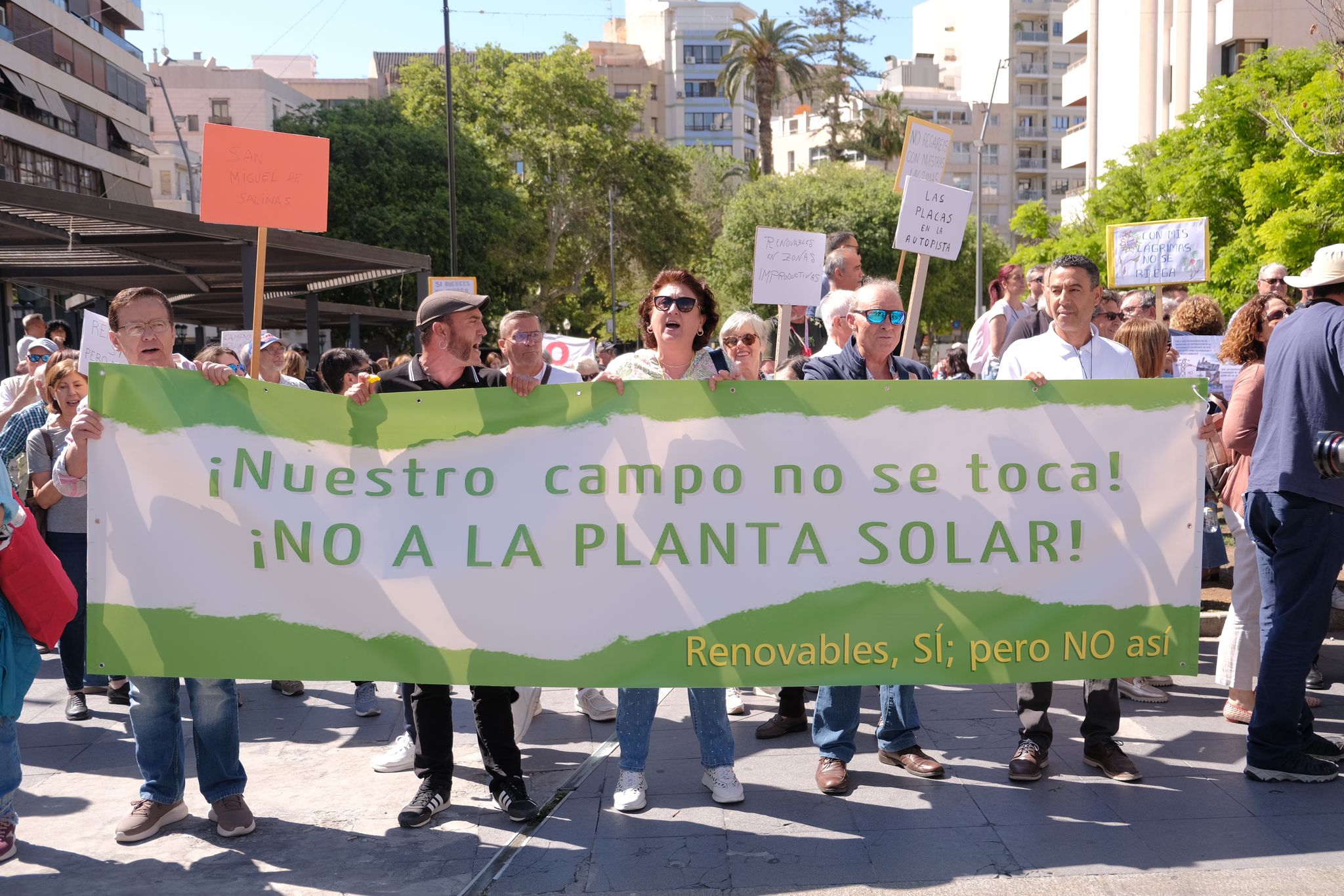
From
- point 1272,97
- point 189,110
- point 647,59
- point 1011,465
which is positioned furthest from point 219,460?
point 647,59

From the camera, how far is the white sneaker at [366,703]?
6.16m

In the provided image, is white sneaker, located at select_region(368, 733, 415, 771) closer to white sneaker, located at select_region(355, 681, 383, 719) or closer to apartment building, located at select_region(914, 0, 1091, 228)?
white sneaker, located at select_region(355, 681, 383, 719)

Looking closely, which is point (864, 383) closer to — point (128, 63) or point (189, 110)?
point (128, 63)

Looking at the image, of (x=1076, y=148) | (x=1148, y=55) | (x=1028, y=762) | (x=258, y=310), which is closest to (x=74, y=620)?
(x=258, y=310)

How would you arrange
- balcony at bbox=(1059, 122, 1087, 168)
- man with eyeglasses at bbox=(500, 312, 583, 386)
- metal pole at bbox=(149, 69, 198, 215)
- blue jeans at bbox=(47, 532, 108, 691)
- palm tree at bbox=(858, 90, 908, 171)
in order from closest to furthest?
man with eyeglasses at bbox=(500, 312, 583, 386)
blue jeans at bbox=(47, 532, 108, 691)
metal pole at bbox=(149, 69, 198, 215)
balcony at bbox=(1059, 122, 1087, 168)
palm tree at bbox=(858, 90, 908, 171)

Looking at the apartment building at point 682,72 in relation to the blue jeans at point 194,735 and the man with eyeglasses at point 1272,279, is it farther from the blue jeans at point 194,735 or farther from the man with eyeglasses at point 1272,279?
the blue jeans at point 194,735

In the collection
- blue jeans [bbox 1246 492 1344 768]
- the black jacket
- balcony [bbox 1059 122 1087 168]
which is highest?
balcony [bbox 1059 122 1087 168]

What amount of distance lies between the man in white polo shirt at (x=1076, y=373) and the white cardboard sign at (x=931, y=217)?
80.7 inches

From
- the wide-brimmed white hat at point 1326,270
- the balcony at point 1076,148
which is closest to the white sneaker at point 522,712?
the wide-brimmed white hat at point 1326,270

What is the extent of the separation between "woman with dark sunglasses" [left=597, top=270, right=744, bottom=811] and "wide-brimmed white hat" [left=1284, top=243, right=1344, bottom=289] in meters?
2.18

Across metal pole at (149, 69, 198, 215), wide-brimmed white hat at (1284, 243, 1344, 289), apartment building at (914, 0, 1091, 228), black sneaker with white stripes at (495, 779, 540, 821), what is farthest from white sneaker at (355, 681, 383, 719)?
apartment building at (914, 0, 1091, 228)

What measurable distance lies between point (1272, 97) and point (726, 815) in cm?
1958

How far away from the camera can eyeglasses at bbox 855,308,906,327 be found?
4.82 metres

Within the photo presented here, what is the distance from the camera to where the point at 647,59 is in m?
104
